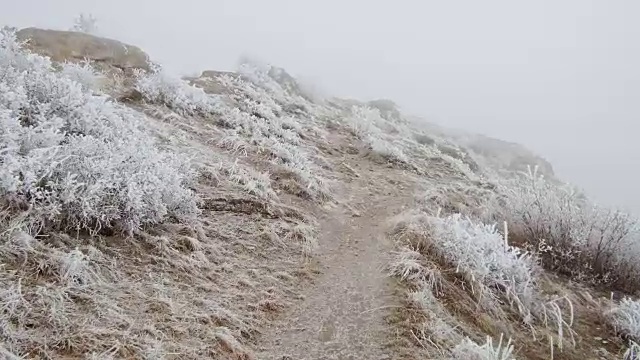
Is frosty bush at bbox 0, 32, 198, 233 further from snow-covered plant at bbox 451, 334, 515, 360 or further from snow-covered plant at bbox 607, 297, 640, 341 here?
snow-covered plant at bbox 607, 297, 640, 341

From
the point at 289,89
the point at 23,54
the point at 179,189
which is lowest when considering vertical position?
the point at 289,89

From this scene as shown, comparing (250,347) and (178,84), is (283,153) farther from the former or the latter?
(250,347)

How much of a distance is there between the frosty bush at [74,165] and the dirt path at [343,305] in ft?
5.39

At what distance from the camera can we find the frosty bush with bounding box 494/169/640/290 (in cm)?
583

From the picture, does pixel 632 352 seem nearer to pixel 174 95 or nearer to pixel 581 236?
pixel 581 236

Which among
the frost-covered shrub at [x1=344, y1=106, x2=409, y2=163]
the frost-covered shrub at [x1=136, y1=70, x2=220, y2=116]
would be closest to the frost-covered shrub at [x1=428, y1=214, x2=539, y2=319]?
the frost-covered shrub at [x1=344, y1=106, x2=409, y2=163]

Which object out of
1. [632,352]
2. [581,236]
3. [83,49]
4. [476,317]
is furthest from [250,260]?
[83,49]

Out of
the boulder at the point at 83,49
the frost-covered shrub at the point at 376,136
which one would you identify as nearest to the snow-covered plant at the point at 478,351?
the frost-covered shrub at the point at 376,136

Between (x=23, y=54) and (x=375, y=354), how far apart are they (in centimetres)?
602

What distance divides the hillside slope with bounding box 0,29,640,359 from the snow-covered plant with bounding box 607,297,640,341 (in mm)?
16

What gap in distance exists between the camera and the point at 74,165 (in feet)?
14.7

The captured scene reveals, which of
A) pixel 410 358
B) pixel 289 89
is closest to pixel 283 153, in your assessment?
pixel 410 358

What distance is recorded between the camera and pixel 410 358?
3754 millimetres

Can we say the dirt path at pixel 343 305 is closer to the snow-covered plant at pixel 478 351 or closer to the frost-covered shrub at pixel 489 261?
the snow-covered plant at pixel 478 351
